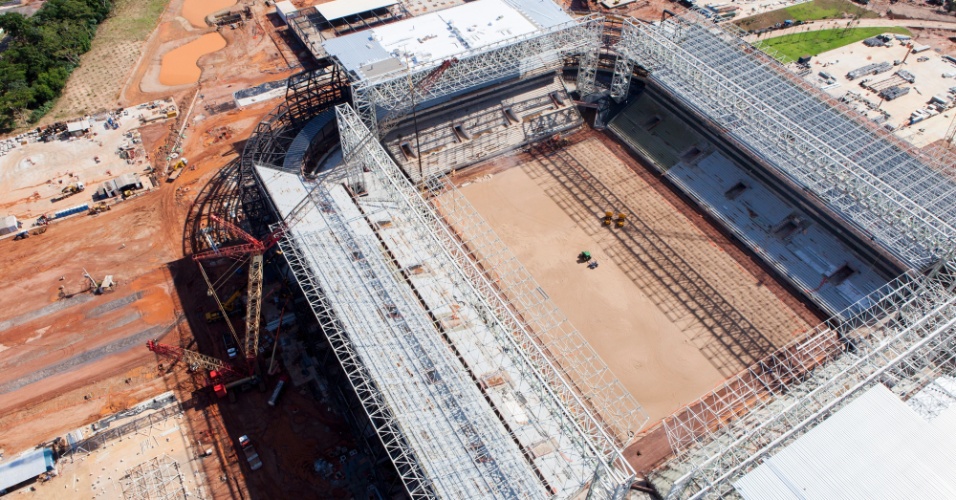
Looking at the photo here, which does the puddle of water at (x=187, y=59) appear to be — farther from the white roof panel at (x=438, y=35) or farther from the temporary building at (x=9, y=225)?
the temporary building at (x=9, y=225)

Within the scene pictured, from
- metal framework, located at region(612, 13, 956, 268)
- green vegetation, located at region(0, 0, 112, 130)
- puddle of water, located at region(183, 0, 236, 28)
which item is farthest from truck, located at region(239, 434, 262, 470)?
puddle of water, located at region(183, 0, 236, 28)

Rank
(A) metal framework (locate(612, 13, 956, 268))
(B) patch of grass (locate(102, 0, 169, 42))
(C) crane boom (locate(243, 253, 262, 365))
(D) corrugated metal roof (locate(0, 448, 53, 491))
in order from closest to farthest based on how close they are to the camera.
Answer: (D) corrugated metal roof (locate(0, 448, 53, 491)) < (C) crane boom (locate(243, 253, 262, 365)) < (A) metal framework (locate(612, 13, 956, 268)) < (B) patch of grass (locate(102, 0, 169, 42))

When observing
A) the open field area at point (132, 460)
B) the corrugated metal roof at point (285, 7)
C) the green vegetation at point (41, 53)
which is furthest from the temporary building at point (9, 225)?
the corrugated metal roof at point (285, 7)

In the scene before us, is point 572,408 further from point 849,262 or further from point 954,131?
point 954,131

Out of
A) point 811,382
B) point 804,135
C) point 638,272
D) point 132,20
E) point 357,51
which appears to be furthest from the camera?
point 132,20

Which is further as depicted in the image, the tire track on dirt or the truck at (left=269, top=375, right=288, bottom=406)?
the tire track on dirt

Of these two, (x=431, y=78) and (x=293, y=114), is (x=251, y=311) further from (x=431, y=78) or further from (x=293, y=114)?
(x=431, y=78)

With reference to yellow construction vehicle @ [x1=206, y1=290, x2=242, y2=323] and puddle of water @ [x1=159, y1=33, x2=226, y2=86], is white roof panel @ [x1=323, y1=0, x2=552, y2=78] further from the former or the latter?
puddle of water @ [x1=159, y1=33, x2=226, y2=86]

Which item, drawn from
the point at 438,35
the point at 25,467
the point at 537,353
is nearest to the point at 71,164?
the point at 25,467
